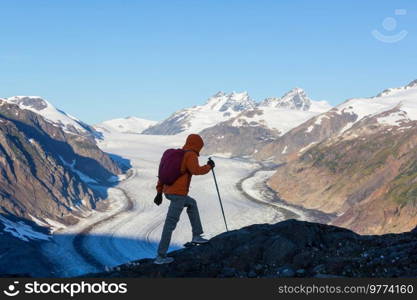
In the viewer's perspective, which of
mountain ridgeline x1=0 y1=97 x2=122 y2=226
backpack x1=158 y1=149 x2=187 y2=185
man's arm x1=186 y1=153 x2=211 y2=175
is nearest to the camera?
man's arm x1=186 y1=153 x2=211 y2=175

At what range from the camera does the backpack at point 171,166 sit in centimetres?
1655

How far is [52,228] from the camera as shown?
121 metres

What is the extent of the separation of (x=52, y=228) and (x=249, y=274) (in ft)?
366

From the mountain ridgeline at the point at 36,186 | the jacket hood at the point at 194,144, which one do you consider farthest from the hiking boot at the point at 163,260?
the mountain ridgeline at the point at 36,186

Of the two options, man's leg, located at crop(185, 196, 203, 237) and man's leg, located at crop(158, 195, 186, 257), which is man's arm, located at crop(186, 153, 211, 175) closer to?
man's leg, located at crop(158, 195, 186, 257)

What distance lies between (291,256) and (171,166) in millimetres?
4800

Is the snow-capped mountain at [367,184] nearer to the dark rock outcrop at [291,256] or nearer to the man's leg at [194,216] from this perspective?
the dark rock outcrop at [291,256]

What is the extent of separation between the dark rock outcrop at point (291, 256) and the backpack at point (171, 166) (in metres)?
2.71

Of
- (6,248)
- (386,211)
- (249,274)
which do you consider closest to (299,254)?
(249,274)

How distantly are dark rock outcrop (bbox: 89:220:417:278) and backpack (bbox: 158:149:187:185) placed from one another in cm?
271

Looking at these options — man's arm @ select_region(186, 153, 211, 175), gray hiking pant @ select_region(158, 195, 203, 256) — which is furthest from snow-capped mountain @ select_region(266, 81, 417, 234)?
man's arm @ select_region(186, 153, 211, 175)

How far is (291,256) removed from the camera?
1706cm

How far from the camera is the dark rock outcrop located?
592 inches

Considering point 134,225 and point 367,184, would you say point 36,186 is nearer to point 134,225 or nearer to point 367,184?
point 134,225
